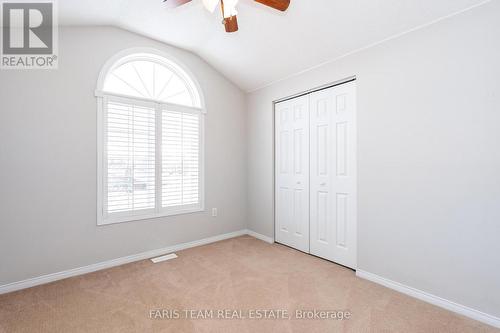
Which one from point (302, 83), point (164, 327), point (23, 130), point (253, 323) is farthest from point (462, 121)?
point (23, 130)

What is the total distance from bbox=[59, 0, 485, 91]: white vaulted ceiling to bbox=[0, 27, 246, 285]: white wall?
0.36 m

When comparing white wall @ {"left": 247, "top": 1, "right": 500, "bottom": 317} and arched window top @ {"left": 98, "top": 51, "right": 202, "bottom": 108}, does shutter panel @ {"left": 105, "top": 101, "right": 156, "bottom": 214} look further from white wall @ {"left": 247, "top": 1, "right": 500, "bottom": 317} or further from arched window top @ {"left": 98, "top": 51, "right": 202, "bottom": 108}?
white wall @ {"left": 247, "top": 1, "right": 500, "bottom": 317}

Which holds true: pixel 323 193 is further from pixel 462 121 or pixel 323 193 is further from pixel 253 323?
pixel 253 323

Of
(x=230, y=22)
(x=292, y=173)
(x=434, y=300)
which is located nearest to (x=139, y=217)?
(x=292, y=173)

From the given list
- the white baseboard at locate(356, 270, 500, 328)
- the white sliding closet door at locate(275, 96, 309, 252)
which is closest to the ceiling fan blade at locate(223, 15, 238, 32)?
the white sliding closet door at locate(275, 96, 309, 252)

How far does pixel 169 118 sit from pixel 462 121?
3.16 m

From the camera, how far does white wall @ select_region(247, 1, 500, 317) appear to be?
6.12ft

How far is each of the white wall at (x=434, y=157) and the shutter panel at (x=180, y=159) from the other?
2142 millimetres

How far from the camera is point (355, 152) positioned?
2707 millimetres

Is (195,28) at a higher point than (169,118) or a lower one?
higher

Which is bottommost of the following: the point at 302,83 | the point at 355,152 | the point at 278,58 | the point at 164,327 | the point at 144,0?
the point at 164,327

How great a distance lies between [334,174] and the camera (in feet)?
9.62

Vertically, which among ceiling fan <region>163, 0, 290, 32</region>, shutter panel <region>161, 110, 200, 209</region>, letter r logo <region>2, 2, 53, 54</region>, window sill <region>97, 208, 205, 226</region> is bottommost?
window sill <region>97, 208, 205, 226</region>

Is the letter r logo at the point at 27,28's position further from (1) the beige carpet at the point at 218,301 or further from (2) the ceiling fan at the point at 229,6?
(1) the beige carpet at the point at 218,301
